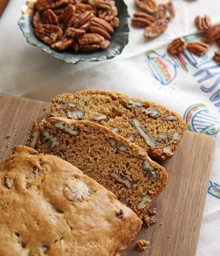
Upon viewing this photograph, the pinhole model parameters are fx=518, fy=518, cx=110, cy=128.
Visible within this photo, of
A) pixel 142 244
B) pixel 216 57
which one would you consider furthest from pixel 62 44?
pixel 142 244

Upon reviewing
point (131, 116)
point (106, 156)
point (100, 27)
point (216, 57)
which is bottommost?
point (106, 156)

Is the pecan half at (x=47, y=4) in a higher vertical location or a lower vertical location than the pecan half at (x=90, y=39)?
higher

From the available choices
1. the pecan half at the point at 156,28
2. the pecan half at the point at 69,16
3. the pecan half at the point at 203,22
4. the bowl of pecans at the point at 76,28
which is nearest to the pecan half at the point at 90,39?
the bowl of pecans at the point at 76,28

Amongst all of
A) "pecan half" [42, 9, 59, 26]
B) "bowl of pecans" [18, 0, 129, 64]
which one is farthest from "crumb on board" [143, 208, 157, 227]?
"pecan half" [42, 9, 59, 26]

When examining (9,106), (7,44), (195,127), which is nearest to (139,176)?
(195,127)

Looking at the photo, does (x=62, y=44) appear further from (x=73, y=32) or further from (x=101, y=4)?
(x=101, y=4)

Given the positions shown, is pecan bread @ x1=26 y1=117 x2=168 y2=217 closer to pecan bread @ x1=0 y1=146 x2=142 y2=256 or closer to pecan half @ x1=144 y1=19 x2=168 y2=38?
pecan bread @ x1=0 y1=146 x2=142 y2=256

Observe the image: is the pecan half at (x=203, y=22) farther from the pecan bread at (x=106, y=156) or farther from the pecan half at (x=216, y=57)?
the pecan bread at (x=106, y=156)
